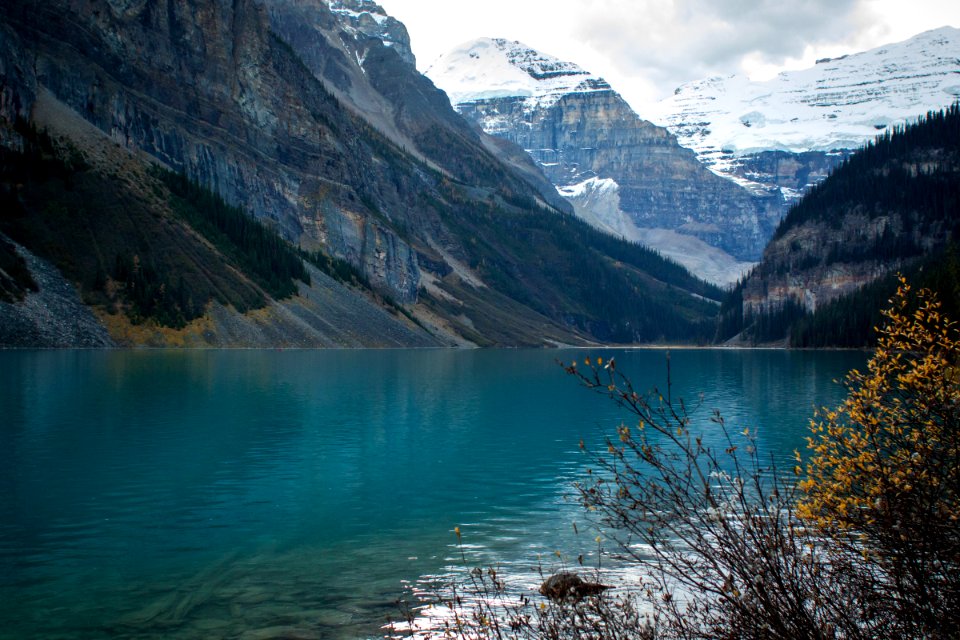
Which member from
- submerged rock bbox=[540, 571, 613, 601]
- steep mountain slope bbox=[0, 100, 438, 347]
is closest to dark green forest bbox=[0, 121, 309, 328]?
steep mountain slope bbox=[0, 100, 438, 347]

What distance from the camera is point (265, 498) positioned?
26562 mm

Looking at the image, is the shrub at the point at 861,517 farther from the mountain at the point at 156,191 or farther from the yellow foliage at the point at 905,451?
the mountain at the point at 156,191

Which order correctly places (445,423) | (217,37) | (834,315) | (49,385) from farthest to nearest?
(217,37)
(834,315)
(49,385)
(445,423)

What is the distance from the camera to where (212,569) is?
18344 millimetres

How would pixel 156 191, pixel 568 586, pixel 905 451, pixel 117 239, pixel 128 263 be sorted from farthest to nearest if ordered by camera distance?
pixel 156 191, pixel 117 239, pixel 128 263, pixel 568 586, pixel 905 451

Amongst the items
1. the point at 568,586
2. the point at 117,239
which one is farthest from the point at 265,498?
the point at 117,239

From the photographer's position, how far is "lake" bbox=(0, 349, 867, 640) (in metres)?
15.9

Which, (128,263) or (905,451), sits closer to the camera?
(905,451)

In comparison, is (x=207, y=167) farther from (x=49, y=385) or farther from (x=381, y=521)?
(x=381, y=521)

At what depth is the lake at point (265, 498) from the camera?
1595 centimetres

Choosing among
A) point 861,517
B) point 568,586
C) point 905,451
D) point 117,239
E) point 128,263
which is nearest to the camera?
point 905,451

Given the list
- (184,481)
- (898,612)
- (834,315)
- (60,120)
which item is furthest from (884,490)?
(834,315)

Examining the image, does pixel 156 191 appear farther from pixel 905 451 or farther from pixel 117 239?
pixel 905 451

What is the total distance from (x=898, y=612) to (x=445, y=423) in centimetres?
4027
